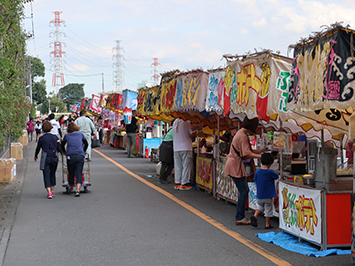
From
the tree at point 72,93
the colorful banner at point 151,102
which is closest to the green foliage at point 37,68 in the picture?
the tree at point 72,93

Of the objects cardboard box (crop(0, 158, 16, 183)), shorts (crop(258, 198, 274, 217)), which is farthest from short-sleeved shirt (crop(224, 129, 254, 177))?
cardboard box (crop(0, 158, 16, 183))

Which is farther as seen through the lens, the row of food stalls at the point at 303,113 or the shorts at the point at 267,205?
the shorts at the point at 267,205

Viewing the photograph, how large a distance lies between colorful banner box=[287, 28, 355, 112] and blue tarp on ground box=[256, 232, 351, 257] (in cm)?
201

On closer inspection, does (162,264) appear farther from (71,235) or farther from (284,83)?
(284,83)

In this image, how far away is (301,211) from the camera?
6922 mm

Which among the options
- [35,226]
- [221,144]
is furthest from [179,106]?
[35,226]

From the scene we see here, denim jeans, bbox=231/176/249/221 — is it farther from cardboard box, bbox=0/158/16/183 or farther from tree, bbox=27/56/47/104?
tree, bbox=27/56/47/104

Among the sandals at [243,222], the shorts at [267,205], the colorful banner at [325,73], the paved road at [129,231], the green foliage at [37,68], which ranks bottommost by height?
the paved road at [129,231]

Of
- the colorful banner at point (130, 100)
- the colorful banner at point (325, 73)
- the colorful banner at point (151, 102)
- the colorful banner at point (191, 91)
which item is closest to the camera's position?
the colorful banner at point (325, 73)

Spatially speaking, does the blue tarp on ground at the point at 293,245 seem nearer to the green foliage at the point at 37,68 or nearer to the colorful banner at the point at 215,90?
the colorful banner at the point at 215,90

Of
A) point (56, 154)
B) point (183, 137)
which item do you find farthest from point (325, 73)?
point (56, 154)

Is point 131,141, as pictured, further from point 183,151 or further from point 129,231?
point 129,231

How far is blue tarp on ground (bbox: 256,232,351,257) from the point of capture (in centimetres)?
628

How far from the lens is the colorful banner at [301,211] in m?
6.50
